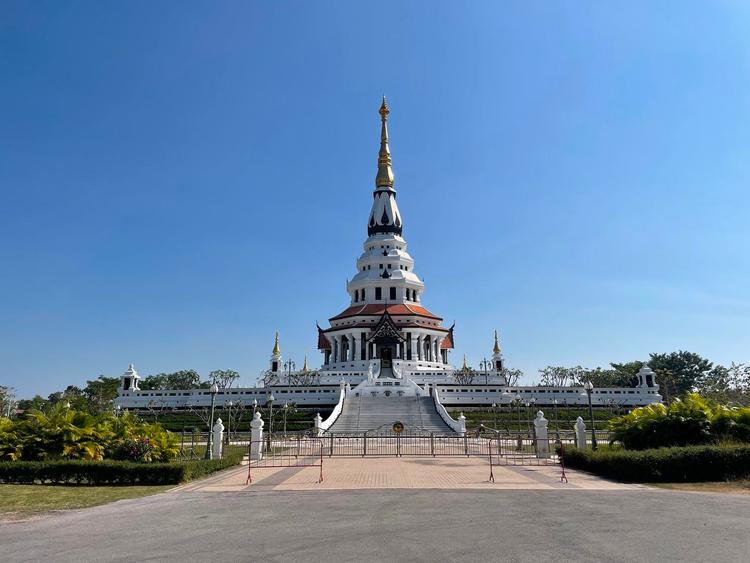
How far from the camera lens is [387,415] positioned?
149ft

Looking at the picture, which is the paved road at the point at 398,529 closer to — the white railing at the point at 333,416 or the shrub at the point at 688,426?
the shrub at the point at 688,426

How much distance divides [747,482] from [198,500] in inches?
650

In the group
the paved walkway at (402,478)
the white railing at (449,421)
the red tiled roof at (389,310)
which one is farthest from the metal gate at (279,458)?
Result: the red tiled roof at (389,310)

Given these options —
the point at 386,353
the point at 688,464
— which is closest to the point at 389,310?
the point at 386,353

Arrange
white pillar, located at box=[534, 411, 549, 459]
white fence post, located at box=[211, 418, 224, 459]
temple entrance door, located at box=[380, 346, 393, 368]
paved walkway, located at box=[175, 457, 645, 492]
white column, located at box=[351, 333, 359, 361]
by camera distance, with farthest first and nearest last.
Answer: white column, located at box=[351, 333, 359, 361] < temple entrance door, located at box=[380, 346, 393, 368] < white pillar, located at box=[534, 411, 549, 459] < white fence post, located at box=[211, 418, 224, 459] < paved walkway, located at box=[175, 457, 645, 492]

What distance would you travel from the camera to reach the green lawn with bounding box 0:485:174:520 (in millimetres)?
13609

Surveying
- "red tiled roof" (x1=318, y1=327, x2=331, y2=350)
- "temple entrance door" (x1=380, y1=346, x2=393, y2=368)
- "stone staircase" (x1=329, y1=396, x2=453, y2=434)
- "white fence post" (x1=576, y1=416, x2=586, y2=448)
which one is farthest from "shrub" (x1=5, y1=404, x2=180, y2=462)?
"red tiled roof" (x1=318, y1=327, x2=331, y2=350)

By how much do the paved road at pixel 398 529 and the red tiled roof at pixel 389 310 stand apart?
58622 mm

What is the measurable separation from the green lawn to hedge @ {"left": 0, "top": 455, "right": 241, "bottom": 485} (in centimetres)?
46

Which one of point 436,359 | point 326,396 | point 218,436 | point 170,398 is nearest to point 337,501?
point 218,436

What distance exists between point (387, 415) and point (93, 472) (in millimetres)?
29542

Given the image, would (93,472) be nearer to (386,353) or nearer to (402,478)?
(402,478)

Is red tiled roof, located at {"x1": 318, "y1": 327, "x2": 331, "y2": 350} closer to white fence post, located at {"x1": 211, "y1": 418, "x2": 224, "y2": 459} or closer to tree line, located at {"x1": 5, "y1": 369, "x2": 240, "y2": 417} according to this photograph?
tree line, located at {"x1": 5, "y1": 369, "x2": 240, "y2": 417}

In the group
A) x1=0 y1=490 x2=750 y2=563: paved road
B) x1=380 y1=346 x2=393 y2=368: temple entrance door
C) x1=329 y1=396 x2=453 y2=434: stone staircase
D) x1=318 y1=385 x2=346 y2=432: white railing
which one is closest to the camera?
x1=0 y1=490 x2=750 y2=563: paved road
